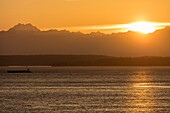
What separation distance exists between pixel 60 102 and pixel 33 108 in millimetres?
10868

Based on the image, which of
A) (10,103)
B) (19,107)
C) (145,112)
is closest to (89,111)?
Result: (145,112)

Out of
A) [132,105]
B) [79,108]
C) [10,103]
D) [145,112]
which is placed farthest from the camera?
[10,103]

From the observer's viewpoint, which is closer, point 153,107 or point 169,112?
point 169,112

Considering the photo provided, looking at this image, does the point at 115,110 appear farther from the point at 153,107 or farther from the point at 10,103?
the point at 10,103

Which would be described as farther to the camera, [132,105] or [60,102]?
[60,102]

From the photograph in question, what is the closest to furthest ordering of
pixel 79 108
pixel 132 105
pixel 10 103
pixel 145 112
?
1. pixel 145 112
2. pixel 79 108
3. pixel 132 105
4. pixel 10 103

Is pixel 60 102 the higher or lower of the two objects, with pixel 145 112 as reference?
higher

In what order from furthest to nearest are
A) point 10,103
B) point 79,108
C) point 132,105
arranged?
point 10,103 → point 132,105 → point 79,108

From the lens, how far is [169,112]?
2552 inches

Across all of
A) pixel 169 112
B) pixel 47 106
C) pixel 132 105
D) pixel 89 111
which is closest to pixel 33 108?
pixel 47 106

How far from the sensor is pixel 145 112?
64.8 metres

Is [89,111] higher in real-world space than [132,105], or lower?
lower

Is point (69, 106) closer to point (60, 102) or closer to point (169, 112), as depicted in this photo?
point (60, 102)

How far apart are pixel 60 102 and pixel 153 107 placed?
18.7 meters
